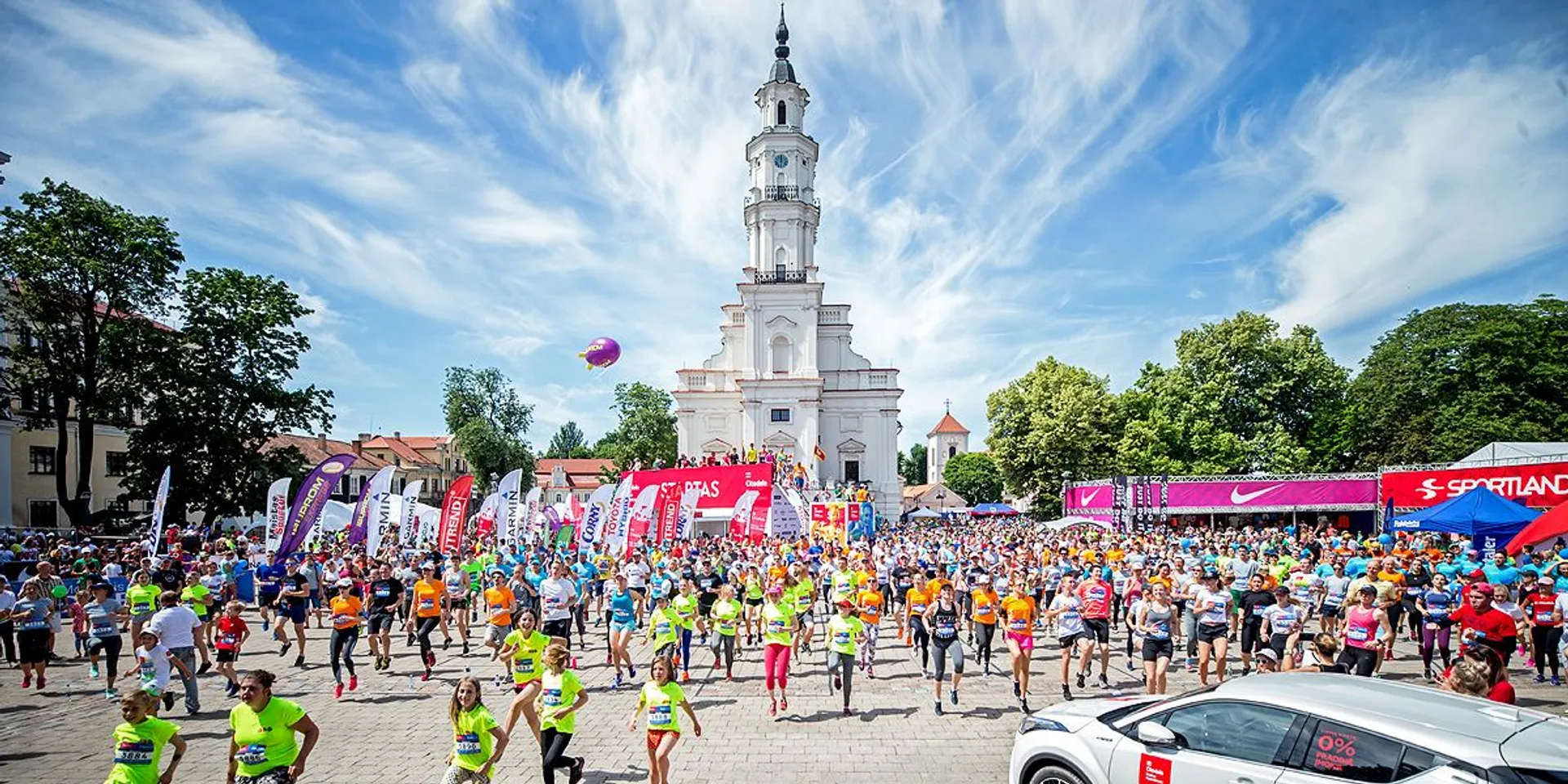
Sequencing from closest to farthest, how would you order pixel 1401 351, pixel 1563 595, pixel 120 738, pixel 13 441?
pixel 120 738 → pixel 1563 595 → pixel 13 441 → pixel 1401 351

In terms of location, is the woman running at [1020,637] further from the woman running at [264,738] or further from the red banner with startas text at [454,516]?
the red banner with startas text at [454,516]

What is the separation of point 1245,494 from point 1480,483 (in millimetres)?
10127

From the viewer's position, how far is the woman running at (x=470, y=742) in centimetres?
602

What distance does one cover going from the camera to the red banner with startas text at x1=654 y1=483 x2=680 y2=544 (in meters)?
24.2

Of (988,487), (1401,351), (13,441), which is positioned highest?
(1401,351)

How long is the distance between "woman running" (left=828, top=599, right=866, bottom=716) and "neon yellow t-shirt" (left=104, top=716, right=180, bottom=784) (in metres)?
6.98

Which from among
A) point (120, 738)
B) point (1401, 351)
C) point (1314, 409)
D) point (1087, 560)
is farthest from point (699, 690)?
point (1401, 351)

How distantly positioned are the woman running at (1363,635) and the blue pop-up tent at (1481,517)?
16.0 metres

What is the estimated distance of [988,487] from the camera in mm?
→ 103938

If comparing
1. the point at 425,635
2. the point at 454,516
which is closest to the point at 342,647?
the point at 425,635

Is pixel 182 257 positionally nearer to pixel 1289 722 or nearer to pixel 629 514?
pixel 629 514

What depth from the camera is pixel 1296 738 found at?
488 centimetres

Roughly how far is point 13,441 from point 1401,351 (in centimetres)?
7263

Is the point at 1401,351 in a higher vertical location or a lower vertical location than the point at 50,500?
higher
